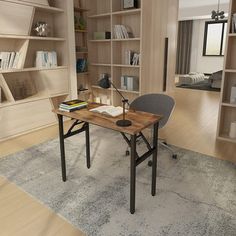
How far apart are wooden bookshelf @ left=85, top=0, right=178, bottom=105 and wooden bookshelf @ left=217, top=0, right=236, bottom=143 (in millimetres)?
1429

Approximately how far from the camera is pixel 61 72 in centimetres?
409

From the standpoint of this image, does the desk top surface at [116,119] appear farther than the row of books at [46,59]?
No

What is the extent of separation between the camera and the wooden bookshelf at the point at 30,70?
3.33 meters

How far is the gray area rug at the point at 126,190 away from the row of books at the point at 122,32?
2240 mm

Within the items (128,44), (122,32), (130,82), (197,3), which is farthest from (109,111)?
(197,3)

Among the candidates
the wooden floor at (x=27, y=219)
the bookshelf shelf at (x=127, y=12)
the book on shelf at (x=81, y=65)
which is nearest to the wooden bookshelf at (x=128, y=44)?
the bookshelf shelf at (x=127, y=12)

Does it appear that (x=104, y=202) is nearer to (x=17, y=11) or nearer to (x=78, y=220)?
(x=78, y=220)

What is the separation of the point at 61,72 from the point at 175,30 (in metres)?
3.25

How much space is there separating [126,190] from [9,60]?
2563 mm

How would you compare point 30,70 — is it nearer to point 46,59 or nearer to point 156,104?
point 46,59

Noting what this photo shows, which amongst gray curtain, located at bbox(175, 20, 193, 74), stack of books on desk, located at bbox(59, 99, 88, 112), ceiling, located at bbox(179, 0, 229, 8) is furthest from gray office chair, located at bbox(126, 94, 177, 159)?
gray curtain, located at bbox(175, 20, 193, 74)

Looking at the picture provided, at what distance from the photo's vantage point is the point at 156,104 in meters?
2.88

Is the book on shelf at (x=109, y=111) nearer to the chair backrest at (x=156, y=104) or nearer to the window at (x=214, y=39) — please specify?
the chair backrest at (x=156, y=104)

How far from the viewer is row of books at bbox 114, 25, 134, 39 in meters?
4.25
